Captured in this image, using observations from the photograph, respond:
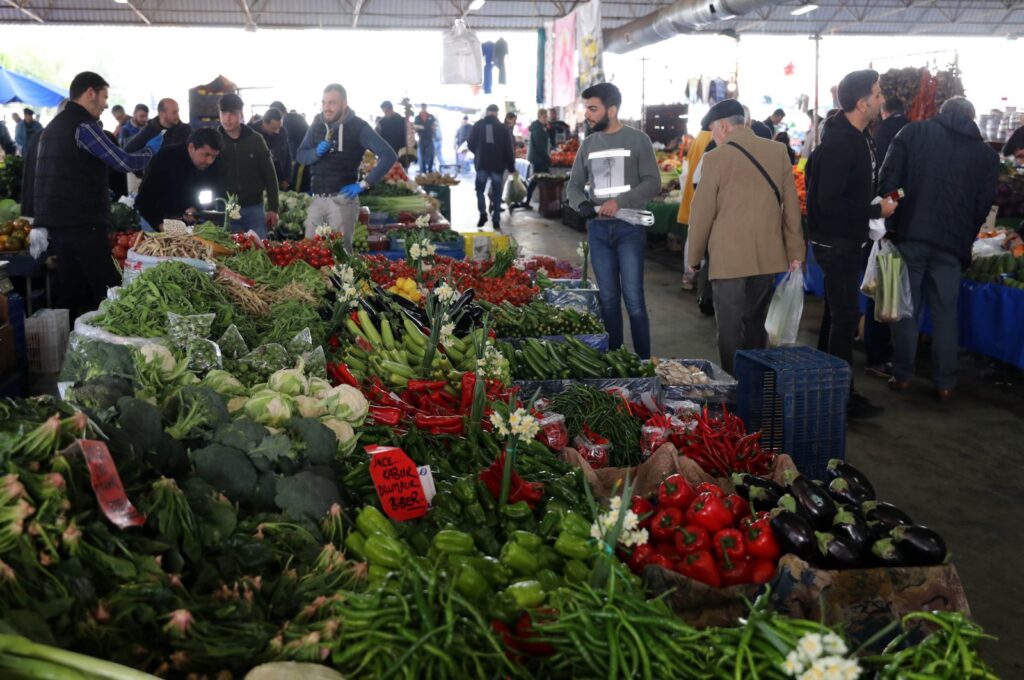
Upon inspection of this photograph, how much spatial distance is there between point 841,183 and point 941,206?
0.96 metres

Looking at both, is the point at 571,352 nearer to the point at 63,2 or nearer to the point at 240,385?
the point at 240,385

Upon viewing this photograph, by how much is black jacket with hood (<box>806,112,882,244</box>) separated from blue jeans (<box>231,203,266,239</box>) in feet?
13.7

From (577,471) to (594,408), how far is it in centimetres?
111

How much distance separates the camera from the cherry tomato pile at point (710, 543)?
2453mm

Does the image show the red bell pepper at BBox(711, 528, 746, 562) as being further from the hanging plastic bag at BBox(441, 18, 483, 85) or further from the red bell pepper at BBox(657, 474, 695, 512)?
the hanging plastic bag at BBox(441, 18, 483, 85)

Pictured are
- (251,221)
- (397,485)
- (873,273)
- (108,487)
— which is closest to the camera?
(108,487)

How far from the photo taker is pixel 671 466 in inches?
125

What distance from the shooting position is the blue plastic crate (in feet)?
12.7

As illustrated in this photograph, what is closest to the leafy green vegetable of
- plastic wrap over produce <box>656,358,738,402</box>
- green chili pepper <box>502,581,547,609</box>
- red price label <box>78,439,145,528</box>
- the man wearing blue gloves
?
red price label <box>78,439,145,528</box>

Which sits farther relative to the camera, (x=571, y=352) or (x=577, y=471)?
(x=571, y=352)

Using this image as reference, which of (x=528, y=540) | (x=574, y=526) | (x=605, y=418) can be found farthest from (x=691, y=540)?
(x=605, y=418)

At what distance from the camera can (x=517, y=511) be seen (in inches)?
95.3

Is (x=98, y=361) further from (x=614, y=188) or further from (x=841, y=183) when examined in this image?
(x=841, y=183)

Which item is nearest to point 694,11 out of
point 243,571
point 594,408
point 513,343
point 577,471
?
point 513,343
